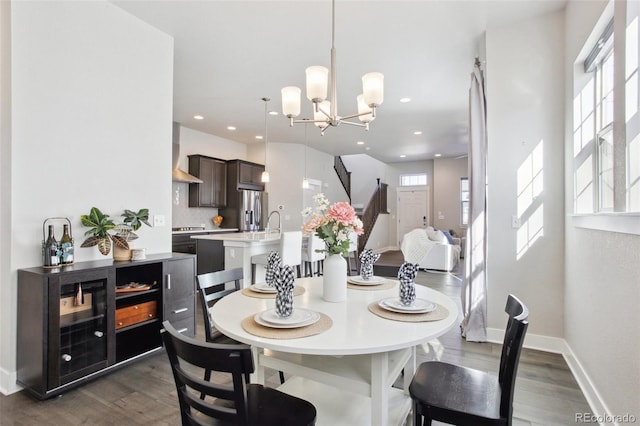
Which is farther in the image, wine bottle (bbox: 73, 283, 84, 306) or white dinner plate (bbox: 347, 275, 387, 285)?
wine bottle (bbox: 73, 283, 84, 306)

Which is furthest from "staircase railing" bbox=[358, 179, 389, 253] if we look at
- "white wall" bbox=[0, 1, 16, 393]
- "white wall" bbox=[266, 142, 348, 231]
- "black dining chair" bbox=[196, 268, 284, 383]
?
"white wall" bbox=[0, 1, 16, 393]

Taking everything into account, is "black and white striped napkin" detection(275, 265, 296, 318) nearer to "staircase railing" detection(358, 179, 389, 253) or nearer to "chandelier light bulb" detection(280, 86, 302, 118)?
"chandelier light bulb" detection(280, 86, 302, 118)

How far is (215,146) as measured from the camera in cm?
726

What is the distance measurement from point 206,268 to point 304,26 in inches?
134

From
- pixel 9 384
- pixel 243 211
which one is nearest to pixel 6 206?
pixel 9 384

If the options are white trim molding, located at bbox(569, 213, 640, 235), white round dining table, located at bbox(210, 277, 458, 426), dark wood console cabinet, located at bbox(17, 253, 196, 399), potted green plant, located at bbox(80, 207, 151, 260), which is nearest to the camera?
white round dining table, located at bbox(210, 277, 458, 426)

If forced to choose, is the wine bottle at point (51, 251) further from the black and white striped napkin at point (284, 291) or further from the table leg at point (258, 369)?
the black and white striped napkin at point (284, 291)

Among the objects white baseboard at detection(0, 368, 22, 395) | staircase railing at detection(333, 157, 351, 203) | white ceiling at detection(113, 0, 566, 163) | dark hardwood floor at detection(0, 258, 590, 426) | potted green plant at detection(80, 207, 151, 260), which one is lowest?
dark hardwood floor at detection(0, 258, 590, 426)

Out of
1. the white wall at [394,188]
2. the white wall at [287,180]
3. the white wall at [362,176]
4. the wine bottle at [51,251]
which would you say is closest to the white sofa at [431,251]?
the white wall at [287,180]

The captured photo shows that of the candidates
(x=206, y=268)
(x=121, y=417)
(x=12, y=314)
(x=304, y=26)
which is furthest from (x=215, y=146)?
(x=121, y=417)

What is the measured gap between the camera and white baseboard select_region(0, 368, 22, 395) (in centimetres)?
219

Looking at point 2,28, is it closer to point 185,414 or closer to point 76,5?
point 76,5

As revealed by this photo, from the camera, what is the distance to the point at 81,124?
2562mm

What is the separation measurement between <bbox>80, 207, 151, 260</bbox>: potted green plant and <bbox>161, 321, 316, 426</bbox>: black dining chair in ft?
6.06
